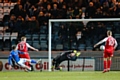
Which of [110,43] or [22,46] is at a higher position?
[110,43]

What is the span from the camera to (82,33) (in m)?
23.2

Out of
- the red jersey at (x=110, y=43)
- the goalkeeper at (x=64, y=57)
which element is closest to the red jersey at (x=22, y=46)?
the goalkeeper at (x=64, y=57)

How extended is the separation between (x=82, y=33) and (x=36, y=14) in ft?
10.9

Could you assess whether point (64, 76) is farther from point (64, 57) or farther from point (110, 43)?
point (64, 57)

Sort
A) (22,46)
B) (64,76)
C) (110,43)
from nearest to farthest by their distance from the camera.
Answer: (64,76)
(110,43)
(22,46)

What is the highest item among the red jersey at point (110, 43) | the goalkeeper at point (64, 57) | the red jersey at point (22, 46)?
the red jersey at point (110, 43)

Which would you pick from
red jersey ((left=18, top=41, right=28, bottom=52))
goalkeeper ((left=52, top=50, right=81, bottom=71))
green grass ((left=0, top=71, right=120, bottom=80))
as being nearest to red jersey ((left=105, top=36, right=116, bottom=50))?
green grass ((left=0, top=71, right=120, bottom=80))

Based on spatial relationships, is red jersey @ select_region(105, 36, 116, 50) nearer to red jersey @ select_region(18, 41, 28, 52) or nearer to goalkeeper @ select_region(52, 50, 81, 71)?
goalkeeper @ select_region(52, 50, 81, 71)

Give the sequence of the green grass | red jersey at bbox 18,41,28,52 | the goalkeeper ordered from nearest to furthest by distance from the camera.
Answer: the green grass → red jersey at bbox 18,41,28,52 → the goalkeeper

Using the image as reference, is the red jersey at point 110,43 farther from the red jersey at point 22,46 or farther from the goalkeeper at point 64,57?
the red jersey at point 22,46

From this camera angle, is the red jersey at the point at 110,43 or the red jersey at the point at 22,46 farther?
the red jersey at the point at 22,46

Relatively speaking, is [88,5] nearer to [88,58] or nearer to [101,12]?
[101,12]

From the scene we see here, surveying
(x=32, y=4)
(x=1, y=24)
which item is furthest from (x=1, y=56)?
(x=32, y=4)

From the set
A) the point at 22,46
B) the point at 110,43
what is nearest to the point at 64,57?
the point at 22,46
